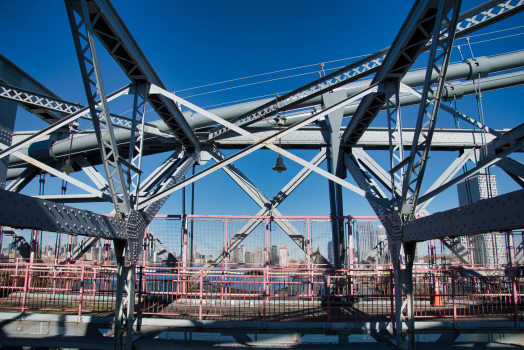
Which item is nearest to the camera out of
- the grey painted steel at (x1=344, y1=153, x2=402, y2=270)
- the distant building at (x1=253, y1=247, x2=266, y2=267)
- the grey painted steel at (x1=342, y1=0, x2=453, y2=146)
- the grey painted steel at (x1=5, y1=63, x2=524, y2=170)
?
the grey painted steel at (x1=342, y1=0, x2=453, y2=146)

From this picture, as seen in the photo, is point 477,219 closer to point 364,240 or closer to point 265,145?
point 265,145

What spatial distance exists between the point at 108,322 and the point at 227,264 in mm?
5024

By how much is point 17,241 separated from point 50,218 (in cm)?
1346

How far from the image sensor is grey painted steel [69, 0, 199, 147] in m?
6.75

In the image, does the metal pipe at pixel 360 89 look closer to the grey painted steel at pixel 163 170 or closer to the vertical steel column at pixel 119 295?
the grey painted steel at pixel 163 170

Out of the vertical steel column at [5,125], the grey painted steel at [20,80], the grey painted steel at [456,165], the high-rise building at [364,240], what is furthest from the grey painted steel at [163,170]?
the grey painted steel at [456,165]

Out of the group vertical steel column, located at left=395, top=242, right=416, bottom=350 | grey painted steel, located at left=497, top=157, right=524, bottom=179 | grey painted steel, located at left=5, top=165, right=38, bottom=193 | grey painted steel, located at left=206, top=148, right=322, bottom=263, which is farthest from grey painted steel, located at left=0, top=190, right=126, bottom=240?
grey painted steel, located at left=497, top=157, right=524, bottom=179

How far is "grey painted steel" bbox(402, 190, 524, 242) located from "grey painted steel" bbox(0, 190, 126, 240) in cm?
631

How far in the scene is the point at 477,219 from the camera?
16.4ft

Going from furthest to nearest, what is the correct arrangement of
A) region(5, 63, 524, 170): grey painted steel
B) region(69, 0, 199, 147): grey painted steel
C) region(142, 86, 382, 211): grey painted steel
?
1. region(5, 63, 524, 170): grey painted steel
2. region(142, 86, 382, 211): grey painted steel
3. region(69, 0, 199, 147): grey painted steel

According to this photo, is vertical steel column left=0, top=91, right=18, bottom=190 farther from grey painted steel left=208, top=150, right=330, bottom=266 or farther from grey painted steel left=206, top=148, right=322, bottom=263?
grey painted steel left=208, top=150, right=330, bottom=266

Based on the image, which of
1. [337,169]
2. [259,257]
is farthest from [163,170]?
[337,169]

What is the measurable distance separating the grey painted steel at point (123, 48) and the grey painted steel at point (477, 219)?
23.7 ft

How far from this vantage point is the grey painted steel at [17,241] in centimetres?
1608
